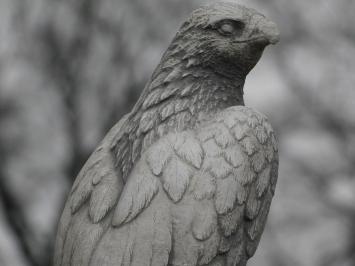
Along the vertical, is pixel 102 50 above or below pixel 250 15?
below

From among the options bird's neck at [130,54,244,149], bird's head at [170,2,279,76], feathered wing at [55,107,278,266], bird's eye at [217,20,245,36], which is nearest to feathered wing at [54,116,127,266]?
feathered wing at [55,107,278,266]

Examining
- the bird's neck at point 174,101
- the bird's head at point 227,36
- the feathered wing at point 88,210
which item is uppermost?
the bird's head at point 227,36

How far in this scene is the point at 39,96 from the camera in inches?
337

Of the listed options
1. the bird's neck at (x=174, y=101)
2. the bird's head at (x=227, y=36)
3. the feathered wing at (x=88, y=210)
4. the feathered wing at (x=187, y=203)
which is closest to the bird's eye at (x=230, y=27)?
the bird's head at (x=227, y=36)

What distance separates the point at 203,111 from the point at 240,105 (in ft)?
0.53

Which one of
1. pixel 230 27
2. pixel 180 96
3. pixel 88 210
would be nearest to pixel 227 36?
pixel 230 27

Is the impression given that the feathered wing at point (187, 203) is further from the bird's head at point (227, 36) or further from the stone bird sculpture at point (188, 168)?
the bird's head at point (227, 36)

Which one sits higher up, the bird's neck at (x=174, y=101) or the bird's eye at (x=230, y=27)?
the bird's eye at (x=230, y=27)

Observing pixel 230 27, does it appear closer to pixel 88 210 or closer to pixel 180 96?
pixel 180 96

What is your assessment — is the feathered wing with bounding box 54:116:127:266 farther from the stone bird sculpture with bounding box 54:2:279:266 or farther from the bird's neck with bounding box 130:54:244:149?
the bird's neck with bounding box 130:54:244:149

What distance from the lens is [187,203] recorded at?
3135 millimetres

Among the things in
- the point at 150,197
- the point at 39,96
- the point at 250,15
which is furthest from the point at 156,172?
the point at 39,96

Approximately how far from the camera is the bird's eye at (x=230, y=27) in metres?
3.41

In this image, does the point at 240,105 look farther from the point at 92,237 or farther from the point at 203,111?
the point at 92,237
